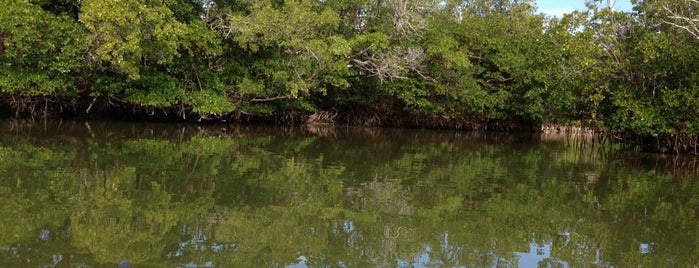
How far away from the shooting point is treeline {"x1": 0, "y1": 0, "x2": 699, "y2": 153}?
17.6 m

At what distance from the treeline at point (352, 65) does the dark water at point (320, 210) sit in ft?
15.2

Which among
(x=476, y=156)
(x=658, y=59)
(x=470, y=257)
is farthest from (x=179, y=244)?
(x=658, y=59)

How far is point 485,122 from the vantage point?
101 feet

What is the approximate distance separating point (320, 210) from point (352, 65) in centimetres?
1930

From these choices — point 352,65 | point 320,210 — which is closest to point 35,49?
point 352,65

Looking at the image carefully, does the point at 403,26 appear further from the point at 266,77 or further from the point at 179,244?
the point at 179,244

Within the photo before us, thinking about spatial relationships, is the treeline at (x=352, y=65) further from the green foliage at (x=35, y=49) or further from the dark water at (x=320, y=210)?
the dark water at (x=320, y=210)

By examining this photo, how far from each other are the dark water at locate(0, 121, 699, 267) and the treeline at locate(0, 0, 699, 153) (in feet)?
15.2

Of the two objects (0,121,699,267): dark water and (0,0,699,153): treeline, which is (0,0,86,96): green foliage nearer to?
(0,0,699,153): treeline

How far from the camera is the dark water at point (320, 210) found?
5715mm

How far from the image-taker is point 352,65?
26.6 meters

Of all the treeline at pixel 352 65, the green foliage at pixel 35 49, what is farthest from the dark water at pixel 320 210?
the green foliage at pixel 35 49

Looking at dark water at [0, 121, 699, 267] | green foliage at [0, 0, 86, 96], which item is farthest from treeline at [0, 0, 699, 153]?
dark water at [0, 121, 699, 267]

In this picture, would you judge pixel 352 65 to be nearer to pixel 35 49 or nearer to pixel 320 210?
pixel 35 49
